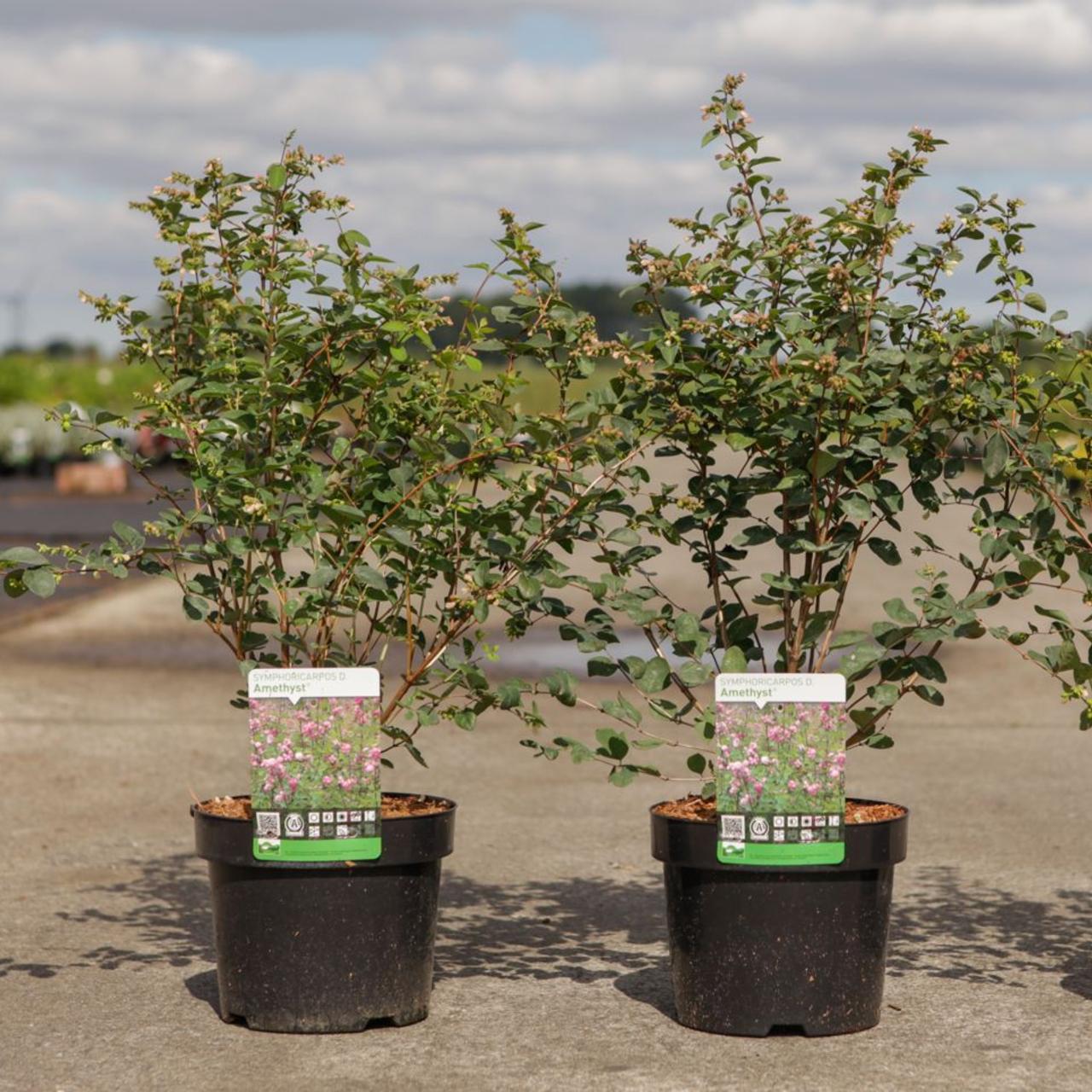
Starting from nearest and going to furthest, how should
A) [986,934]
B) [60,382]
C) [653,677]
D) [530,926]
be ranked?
[653,677] → [986,934] → [530,926] → [60,382]

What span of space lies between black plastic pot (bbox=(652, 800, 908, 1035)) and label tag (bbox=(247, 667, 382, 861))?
767mm

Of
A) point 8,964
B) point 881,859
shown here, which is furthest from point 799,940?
point 8,964

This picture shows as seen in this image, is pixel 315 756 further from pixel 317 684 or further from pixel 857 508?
pixel 857 508

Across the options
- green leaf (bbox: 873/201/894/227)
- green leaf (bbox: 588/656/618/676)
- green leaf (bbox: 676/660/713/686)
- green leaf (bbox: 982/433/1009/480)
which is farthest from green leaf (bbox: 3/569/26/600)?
green leaf (bbox: 982/433/1009/480)

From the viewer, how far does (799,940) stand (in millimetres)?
4703

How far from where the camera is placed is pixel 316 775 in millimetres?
4672

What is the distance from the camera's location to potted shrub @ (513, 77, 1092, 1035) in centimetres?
472

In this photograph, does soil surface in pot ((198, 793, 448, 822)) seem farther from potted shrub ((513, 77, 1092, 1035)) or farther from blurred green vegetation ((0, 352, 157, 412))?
blurred green vegetation ((0, 352, 157, 412))

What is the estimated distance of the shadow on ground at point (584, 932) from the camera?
5.52 m

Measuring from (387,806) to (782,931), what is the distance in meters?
1.14

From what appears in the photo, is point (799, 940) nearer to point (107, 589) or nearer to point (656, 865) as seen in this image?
point (656, 865)

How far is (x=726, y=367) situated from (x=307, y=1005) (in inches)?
77.1

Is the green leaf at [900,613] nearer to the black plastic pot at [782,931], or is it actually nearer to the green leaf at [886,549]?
the green leaf at [886,549]

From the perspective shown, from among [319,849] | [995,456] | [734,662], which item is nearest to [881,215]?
[995,456]
